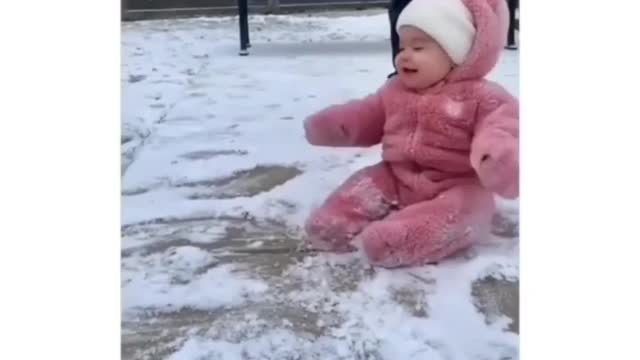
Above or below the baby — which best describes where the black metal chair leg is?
above

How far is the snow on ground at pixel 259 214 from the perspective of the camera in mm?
827

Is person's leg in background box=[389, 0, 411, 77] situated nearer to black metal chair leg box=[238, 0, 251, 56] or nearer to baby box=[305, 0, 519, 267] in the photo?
baby box=[305, 0, 519, 267]

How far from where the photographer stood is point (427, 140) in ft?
3.04

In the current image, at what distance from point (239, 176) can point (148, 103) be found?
9cm

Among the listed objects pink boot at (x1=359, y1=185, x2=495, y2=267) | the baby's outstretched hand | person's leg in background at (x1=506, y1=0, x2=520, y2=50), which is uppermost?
person's leg in background at (x1=506, y1=0, x2=520, y2=50)

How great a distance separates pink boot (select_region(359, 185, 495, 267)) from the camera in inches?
35.2

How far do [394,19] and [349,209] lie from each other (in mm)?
153

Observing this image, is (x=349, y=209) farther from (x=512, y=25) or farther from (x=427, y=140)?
(x=512, y=25)

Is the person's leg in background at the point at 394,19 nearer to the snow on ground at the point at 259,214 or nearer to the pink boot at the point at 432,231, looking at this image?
the snow on ground at the point at 259,214

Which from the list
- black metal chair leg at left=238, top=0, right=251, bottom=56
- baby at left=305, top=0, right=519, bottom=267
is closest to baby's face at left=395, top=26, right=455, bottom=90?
baby at left=305, top=0, right=519, bottom=267

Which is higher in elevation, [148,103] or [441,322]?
[148,103]
